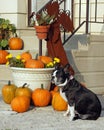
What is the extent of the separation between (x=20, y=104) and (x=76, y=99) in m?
0.89

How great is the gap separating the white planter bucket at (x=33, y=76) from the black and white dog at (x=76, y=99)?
0.79m

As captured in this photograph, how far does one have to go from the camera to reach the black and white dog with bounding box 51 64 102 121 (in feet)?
20.7

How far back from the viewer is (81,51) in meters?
8.33

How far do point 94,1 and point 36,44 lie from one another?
1960 mm

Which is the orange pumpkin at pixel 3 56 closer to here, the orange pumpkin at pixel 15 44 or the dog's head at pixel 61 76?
the orange pumpkin at pixel 15 44

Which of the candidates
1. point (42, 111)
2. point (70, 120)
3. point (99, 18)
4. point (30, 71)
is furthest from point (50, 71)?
point (99, 18)

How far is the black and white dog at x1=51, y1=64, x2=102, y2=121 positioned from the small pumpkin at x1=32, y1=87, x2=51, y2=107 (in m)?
0.61

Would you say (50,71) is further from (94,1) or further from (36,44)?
(94,1)

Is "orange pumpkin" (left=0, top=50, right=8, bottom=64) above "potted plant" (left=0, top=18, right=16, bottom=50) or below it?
below

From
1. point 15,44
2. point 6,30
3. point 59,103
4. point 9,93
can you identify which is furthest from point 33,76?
point 6,30

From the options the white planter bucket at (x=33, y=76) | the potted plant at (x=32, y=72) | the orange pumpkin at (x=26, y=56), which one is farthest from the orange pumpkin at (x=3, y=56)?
the white planter bucket at (x=33, y=76)

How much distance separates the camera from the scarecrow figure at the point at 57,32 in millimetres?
7652

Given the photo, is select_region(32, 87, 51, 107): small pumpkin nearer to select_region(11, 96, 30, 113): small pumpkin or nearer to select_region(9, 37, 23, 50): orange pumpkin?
select_region(11, 96, 30, 113): small pumpkin

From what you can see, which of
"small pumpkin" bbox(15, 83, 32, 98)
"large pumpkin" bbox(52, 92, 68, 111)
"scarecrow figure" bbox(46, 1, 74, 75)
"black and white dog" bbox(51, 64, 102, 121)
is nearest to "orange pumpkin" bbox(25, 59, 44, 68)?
"small pumpkin" bbox(15, 83, 32, 98)
